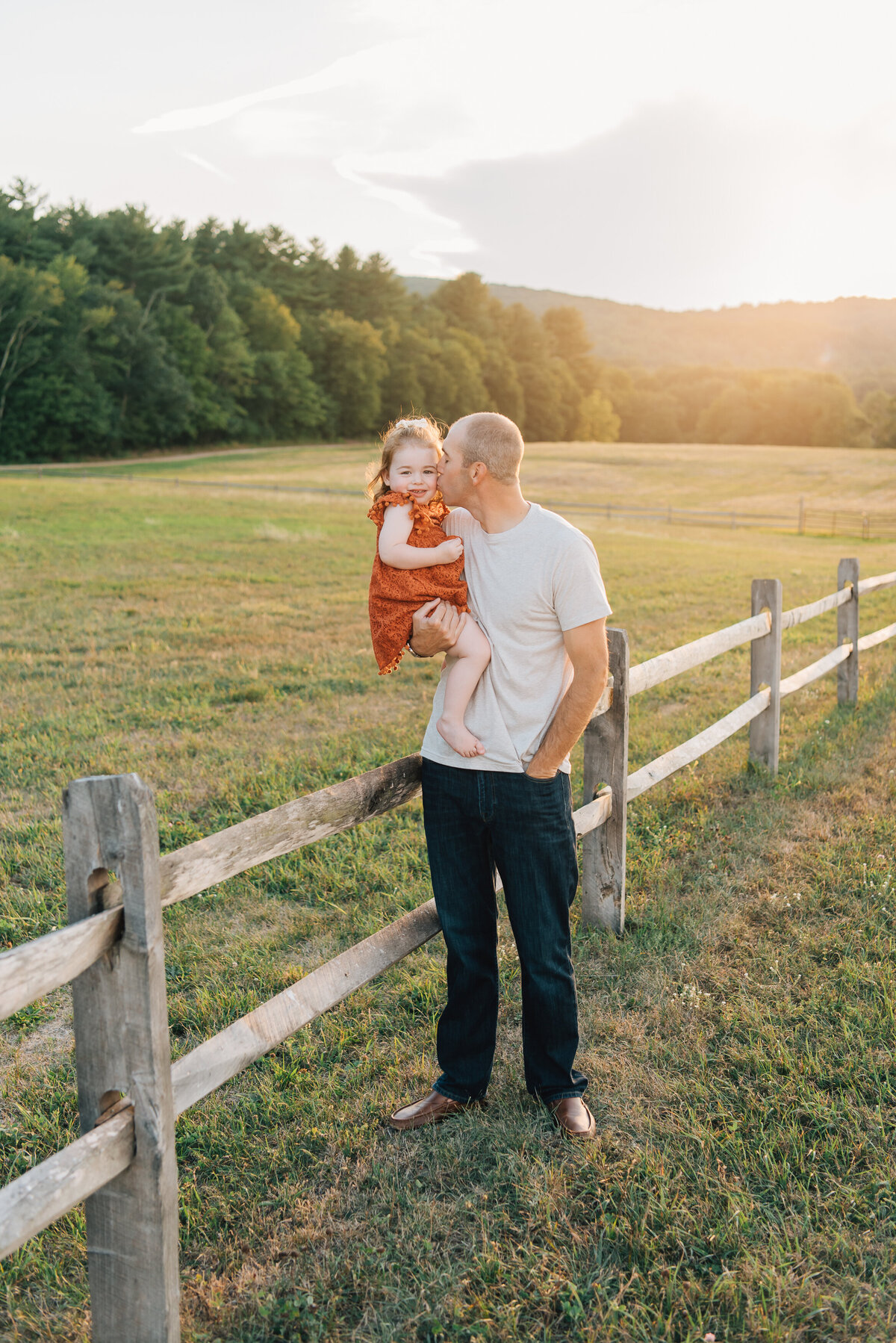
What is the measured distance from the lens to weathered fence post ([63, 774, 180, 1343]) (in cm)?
194

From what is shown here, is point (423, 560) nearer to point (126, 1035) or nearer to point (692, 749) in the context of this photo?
point (126, 1035)

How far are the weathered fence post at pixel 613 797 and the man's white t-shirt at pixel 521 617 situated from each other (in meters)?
1.32

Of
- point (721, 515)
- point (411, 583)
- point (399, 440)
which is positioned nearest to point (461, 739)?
point (411, 583)

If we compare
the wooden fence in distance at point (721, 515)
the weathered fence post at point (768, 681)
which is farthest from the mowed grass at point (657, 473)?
the weathered fence post at point (768, 681)

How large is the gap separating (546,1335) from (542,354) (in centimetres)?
10620

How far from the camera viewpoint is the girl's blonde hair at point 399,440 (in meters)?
2.87

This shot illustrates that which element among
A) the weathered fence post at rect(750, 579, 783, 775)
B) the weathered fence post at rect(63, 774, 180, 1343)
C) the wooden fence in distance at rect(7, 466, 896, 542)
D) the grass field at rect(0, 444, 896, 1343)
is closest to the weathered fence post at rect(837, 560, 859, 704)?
the grass field at rect(0, 444, 896, 1343)

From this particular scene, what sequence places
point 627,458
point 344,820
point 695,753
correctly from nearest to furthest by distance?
point 344,820
point 695,753
point 627,458

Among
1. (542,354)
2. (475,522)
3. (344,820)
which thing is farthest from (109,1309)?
(542,354)

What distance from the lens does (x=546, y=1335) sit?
2334 mm

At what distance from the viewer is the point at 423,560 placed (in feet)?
9.23

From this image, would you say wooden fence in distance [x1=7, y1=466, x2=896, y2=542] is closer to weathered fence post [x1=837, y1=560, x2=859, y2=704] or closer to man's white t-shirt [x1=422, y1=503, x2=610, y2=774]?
weathered fence post [x1=837, y1=560, x2=859, y2=704]

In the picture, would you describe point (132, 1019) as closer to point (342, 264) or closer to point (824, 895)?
point (824, 895)

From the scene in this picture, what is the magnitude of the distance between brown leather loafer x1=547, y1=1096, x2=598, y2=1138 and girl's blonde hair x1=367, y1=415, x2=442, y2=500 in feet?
7.00
